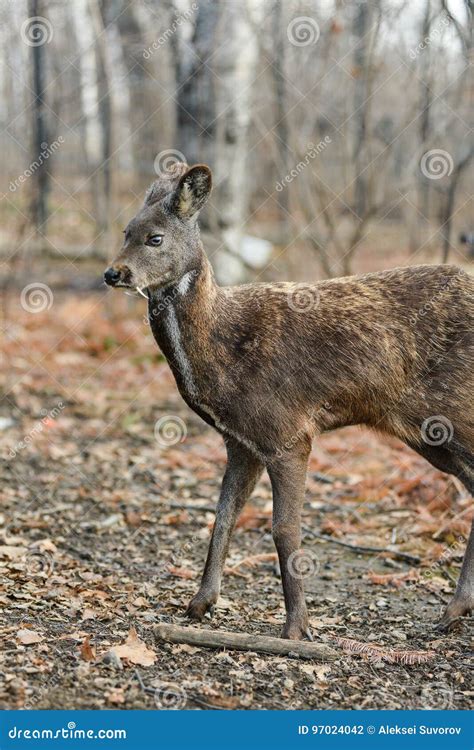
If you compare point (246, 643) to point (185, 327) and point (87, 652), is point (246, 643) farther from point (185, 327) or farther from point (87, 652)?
point (185, 327)

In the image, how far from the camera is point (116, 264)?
5508 mm

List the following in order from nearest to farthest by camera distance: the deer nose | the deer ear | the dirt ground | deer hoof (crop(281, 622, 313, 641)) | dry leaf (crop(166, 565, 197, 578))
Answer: the dirt ground < the deer nose < deer hoof (crop(281, 622, 313, 641)) < the deer ear < dry leaf (crop(166, 565, 197, 578))

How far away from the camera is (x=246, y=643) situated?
211 inches

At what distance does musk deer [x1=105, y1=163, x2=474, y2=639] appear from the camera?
5715mm

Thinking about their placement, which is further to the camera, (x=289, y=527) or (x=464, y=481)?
(x=464, y=481)

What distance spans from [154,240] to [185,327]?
1.86 ft
